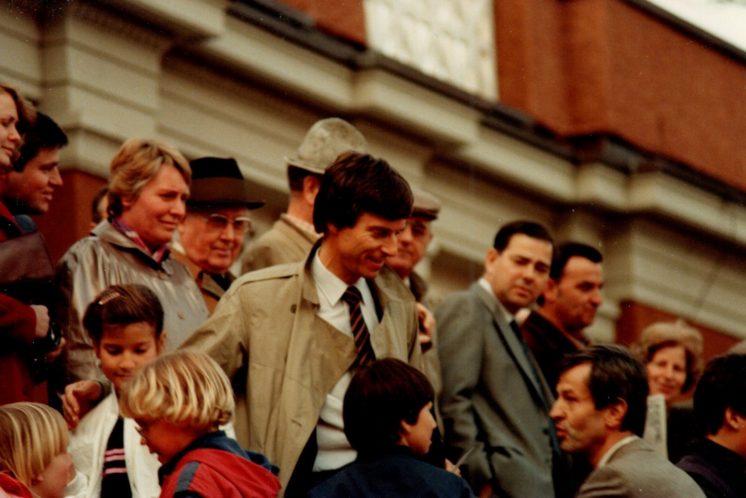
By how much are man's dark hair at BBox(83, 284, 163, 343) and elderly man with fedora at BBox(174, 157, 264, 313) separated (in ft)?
4.54

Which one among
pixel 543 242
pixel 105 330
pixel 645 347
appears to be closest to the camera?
pixel 105 330

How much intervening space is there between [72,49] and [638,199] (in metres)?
6.42

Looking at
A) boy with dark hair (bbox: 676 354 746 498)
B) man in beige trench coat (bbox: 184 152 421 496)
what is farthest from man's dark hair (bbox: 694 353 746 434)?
man in beige trench coat (bbox: 184 152 421 496)

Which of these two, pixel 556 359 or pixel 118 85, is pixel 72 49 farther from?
pixel 556 359

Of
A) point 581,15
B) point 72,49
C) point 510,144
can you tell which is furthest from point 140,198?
point 581,15

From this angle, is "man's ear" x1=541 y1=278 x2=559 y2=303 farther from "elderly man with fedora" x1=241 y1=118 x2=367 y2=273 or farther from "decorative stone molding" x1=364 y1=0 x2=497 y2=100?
"decorative stone molding" x1=364 y1=0 x2=497 y2=100

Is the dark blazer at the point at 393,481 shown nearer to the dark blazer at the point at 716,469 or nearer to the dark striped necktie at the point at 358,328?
the dark striped necktie at the point at 358,328

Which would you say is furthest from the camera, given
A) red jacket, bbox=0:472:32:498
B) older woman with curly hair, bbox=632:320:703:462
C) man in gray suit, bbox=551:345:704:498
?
older woman with curly hair, bbox=632:320:703:462

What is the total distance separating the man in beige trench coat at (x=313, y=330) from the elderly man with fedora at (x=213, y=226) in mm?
1361

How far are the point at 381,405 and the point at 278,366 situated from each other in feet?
2.11

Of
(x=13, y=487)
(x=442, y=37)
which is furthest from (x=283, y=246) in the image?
(x=442, y=37)

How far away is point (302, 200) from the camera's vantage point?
365 inches

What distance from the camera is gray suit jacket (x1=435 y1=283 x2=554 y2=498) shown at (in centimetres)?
961

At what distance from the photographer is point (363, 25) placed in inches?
570
